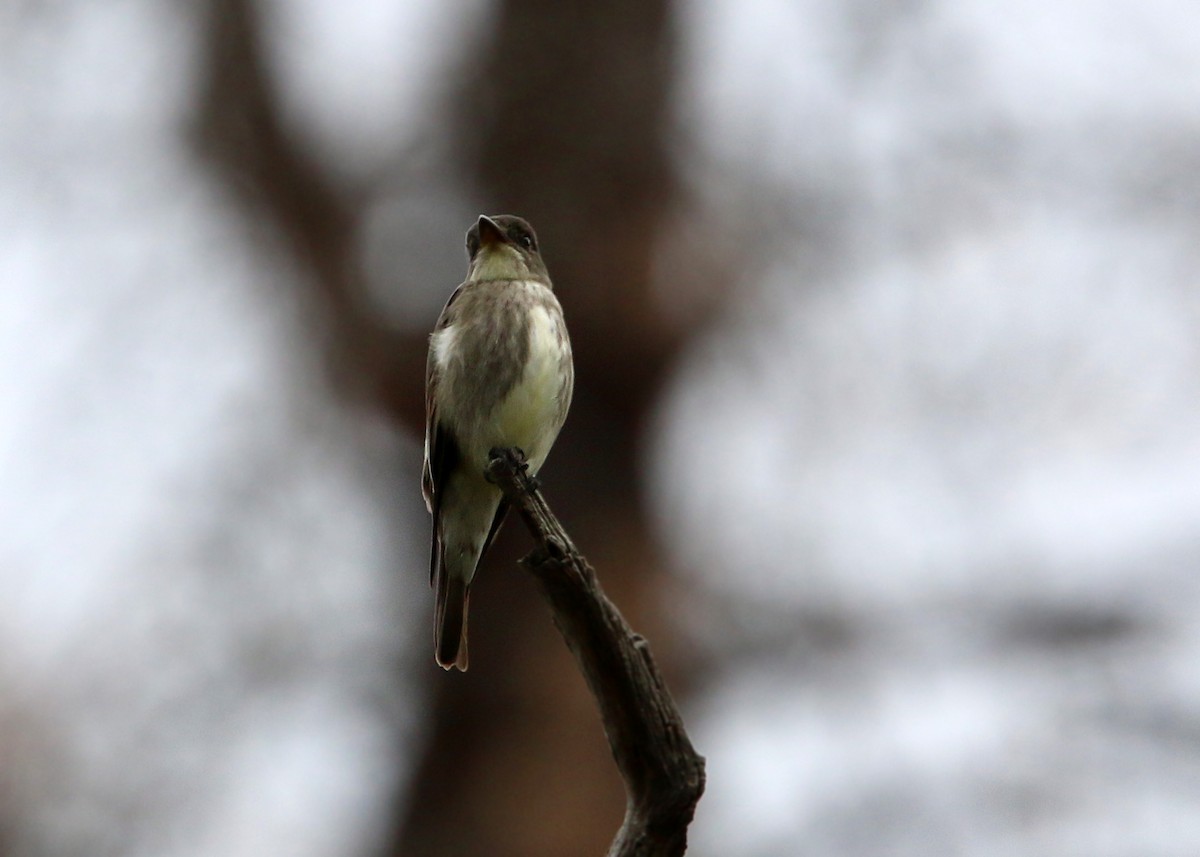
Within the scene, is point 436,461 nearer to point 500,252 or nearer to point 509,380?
point 509,380

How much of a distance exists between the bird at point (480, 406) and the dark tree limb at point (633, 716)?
224cm

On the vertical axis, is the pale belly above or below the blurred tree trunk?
below

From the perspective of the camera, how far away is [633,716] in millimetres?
2264

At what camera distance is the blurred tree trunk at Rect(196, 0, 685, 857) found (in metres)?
6.46

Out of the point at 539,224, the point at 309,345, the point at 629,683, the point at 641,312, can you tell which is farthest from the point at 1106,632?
the point at 629,683

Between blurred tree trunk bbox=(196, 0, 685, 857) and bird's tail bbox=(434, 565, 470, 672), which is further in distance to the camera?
blurred tree trunk bbox=(196, 0, 685, 857)

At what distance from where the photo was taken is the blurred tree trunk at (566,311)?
21.2 feet

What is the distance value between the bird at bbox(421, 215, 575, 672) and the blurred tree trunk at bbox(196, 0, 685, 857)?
1.65m

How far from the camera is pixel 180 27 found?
776 cm

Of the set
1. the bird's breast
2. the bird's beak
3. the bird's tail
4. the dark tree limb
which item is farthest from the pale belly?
the dark tree limb

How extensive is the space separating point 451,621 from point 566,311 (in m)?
2.34

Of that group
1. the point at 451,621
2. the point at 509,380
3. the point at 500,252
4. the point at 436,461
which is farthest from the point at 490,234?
the point at 451,621

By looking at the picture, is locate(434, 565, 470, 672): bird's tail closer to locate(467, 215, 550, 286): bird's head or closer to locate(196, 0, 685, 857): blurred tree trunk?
locate(467, 215, 550, 286): bird's head

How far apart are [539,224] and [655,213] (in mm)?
528
